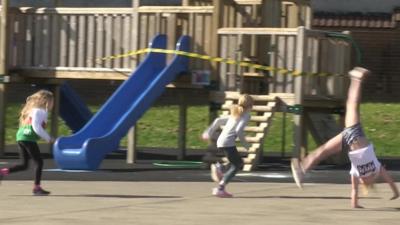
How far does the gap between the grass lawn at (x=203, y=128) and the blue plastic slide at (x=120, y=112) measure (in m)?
4.28

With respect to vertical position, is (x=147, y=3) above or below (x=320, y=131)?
above

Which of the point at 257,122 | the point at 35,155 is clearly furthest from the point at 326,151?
the point at 257,122

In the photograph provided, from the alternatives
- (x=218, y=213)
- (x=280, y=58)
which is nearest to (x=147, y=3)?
(x=280, y=58)

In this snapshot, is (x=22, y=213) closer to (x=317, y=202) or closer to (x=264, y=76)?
(x=317, y=202)

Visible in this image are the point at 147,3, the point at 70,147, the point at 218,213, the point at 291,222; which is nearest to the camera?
the point at 291,222

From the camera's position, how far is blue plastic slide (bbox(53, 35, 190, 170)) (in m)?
15.4

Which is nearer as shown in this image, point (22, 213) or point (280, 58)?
point (22, 213)

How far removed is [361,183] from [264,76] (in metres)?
5.81

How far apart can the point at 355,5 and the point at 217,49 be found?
1118 centimetres

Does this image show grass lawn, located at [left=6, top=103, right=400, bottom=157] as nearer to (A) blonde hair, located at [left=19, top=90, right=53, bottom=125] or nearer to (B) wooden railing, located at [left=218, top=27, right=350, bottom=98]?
(B) wooden railing, located at [left=218, top=27, right=350, bottom=98]

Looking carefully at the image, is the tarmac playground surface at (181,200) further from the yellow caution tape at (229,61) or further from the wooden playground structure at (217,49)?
the yellow caution tape at (229,61)

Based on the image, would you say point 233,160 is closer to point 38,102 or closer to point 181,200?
point 181,200

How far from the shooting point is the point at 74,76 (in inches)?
688

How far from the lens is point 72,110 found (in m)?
20.2
